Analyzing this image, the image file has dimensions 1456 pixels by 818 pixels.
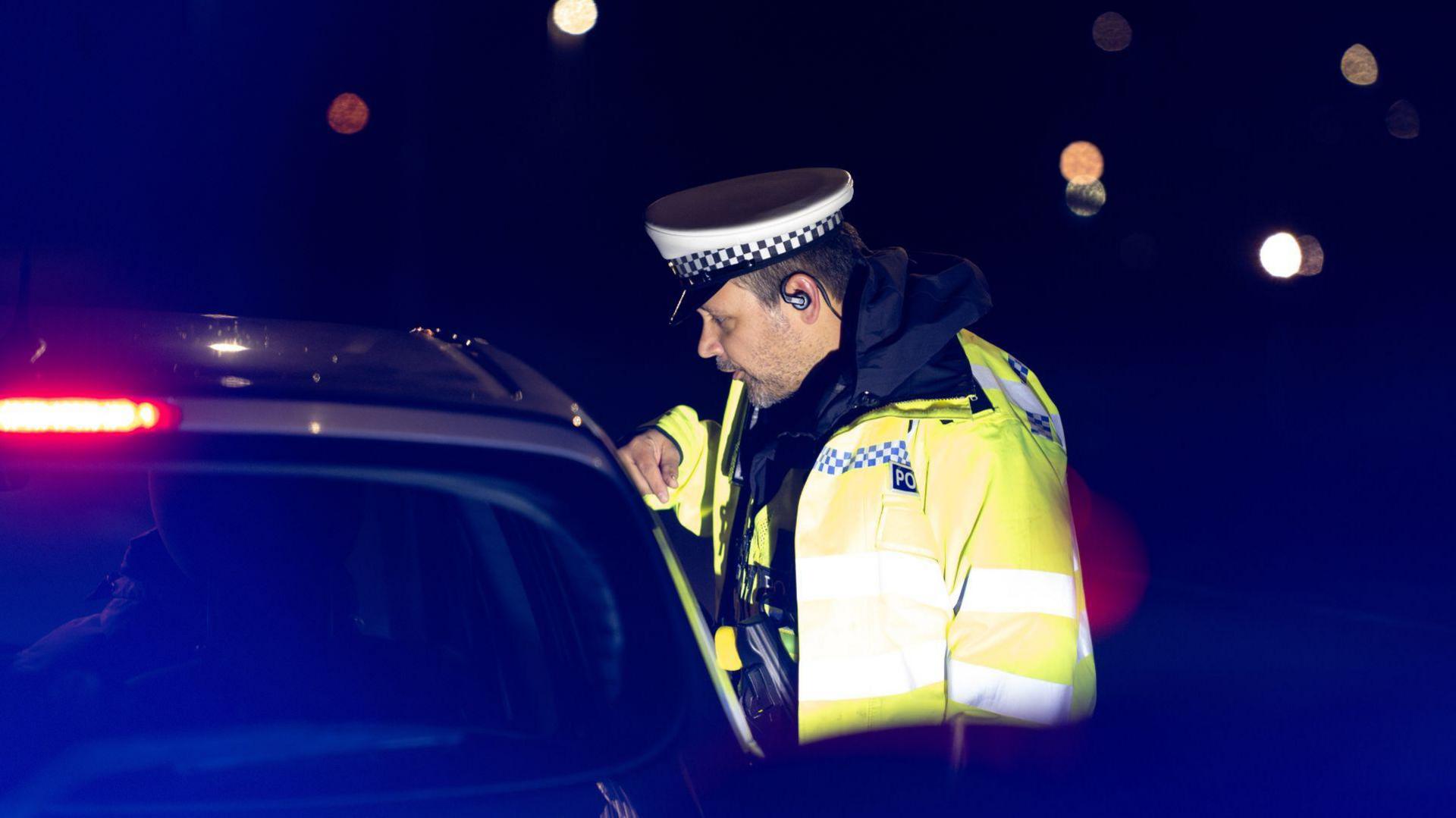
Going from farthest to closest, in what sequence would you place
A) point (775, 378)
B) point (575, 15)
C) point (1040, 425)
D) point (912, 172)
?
point (575, 15) → point (912, 172) → point (775, 378) → point (1040, 425)

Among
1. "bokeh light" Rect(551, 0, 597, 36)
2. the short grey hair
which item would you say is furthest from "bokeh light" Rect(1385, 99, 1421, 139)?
the short grey hair

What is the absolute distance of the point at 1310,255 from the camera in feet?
41.0

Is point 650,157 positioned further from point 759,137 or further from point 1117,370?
point 1117,370

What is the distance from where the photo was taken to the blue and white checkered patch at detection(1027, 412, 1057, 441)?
2.40 m

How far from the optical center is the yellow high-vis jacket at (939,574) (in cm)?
202

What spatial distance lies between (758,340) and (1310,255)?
37.6 feet

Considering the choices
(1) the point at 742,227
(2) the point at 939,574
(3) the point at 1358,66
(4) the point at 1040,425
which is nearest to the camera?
(2) the point at 939,574

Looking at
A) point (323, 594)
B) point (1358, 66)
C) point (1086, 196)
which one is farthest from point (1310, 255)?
point (323, 594)

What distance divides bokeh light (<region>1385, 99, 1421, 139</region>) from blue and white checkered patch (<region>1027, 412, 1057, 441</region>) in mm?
11612

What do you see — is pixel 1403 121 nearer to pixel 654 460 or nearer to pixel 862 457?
pixel 654 460

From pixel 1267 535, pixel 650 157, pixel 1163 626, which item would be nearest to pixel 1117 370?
pixel 1267 535

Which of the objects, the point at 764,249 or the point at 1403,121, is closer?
the point at 764,249

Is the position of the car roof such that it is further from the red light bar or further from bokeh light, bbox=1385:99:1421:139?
bokeh light, bbox=1385:99:1421:139

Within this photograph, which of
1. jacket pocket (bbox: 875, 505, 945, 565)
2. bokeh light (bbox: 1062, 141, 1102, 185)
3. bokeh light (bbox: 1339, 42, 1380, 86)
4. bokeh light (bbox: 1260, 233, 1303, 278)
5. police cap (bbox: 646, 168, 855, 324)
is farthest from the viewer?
bokeh light (bbox: 1062, 141, 1102, 185)
